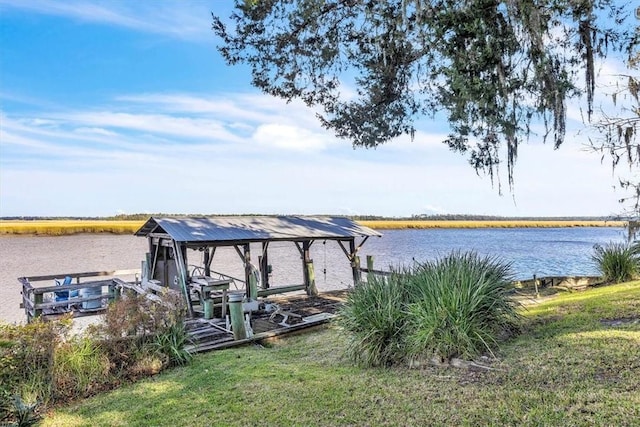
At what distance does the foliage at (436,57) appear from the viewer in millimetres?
6441

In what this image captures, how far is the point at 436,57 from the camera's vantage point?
8.02 m

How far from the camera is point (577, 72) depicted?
7270 millimetres

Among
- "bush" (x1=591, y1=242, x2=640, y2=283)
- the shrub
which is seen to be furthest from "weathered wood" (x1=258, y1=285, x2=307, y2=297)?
"bush" (x1=591, y1=242, x2=640, y2=283)

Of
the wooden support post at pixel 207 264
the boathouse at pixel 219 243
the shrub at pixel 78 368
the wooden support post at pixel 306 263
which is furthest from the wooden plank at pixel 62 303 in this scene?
the wooden support post at pixel 306 263

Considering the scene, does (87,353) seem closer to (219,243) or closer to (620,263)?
(219,243)

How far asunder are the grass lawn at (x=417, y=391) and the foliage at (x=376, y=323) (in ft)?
0.88

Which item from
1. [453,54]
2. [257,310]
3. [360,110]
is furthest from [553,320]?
[257,310]

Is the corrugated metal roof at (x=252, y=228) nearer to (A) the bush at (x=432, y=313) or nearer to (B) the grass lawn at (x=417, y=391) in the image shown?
(B) the grass lawn at (x=417, y=391)

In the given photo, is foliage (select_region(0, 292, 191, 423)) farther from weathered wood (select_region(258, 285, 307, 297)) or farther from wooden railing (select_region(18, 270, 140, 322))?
weathered wood (select_region(258, 285, 307, 297))

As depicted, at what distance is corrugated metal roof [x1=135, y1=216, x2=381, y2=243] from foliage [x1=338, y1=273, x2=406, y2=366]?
594cm

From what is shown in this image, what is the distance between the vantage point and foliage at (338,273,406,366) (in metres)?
6.09

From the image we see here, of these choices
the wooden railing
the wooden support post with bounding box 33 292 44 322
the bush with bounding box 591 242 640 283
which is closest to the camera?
the wooden support post with bounding box 33 292 44 322

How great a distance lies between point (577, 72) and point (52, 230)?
73.4 m

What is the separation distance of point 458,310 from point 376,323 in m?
1.21
